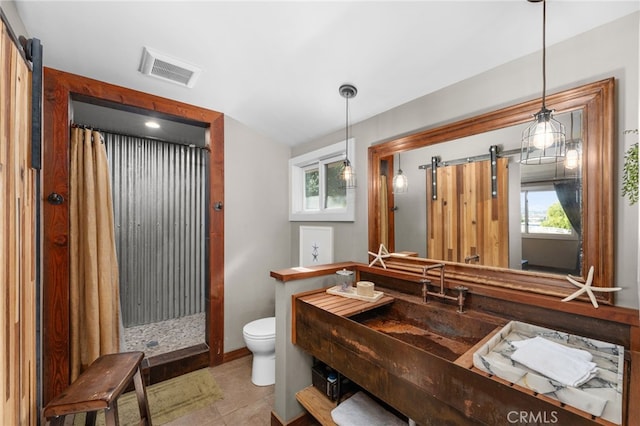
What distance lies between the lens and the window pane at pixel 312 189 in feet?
9.34

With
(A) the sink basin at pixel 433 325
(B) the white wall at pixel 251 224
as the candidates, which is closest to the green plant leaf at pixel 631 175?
(A) the sink basin at pixel 433 325

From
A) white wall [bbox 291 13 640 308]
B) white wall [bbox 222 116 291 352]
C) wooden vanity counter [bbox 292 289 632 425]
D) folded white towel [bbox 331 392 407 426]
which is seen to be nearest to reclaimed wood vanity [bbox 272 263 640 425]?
wooden vanity counter [bbox 292 289 632 425]

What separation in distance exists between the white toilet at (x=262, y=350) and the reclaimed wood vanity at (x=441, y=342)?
0.57 m

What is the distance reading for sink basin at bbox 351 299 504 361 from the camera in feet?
4.26

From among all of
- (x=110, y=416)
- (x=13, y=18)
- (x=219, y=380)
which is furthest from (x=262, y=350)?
(x=13, y=18)

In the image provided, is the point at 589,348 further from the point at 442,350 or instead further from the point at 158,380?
the point at 158,380

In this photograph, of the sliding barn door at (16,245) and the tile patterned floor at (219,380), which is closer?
the sliding barn door at (16,245)

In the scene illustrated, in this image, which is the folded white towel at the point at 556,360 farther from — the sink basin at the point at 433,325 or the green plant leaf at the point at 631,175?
the green plant leaf at the point at 631,175

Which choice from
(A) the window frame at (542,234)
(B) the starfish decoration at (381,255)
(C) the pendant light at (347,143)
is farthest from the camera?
(B) the starfish decoration at (381,255)

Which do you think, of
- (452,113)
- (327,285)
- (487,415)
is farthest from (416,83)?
(487,415)

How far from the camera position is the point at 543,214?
4.25ft

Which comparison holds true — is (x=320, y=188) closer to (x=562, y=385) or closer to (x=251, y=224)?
(x=251, y=224)

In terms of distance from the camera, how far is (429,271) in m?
1.69

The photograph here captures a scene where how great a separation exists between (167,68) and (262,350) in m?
2.21
